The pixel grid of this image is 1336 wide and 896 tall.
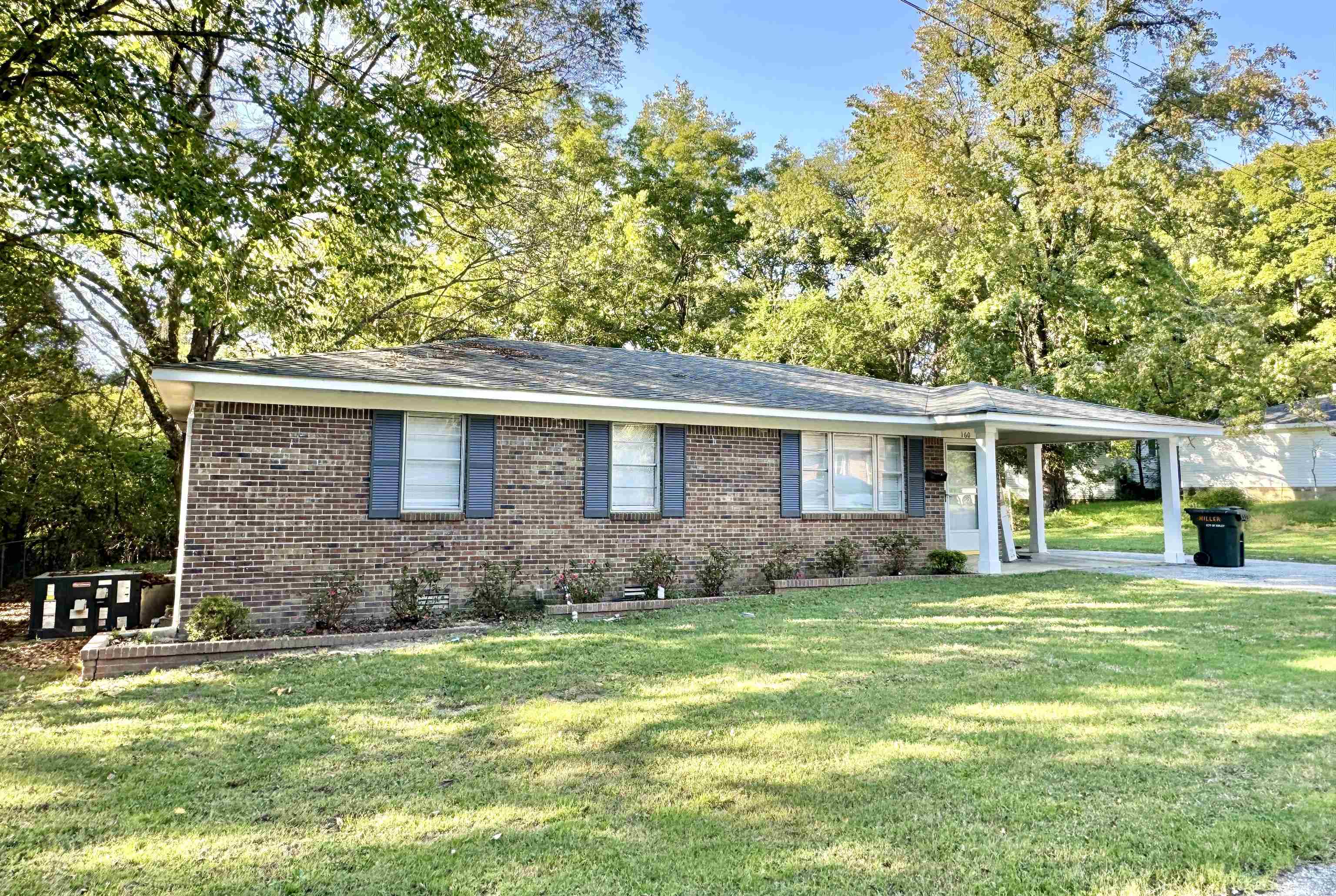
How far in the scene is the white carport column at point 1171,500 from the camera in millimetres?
13461

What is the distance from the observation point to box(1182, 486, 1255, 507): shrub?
25.4 metres

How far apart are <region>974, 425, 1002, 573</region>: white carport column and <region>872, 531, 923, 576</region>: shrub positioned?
49.1 inches

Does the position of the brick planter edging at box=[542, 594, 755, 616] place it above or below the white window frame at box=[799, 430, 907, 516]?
below

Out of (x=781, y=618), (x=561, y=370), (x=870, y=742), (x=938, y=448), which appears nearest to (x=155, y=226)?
(x=561, y=370)

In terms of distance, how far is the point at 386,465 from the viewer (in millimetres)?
9156

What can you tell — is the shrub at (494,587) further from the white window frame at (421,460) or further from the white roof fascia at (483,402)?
the white roof fascia at (483,402)

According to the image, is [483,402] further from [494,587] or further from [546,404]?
[494,587]

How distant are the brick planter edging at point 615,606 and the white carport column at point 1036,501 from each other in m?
9.04

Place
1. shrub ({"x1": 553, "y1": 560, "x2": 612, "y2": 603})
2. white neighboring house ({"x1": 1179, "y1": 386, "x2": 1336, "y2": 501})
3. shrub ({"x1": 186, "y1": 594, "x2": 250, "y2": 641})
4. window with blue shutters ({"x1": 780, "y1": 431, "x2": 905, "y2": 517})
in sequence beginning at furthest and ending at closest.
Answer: white neighboring house ({"x1": 1179, "y1": 386, "x2": 1336, "y2": 501}) < window with blue shutters ({"x1": 780, "y1": 431, "x2": 905, "y2": 517}) < shrub ({"x1": 553, "y1": 560, "x2": 612, "y2": 603}) < shrub ({"x1": 186, "y1": 594, "x2": 250, "y2": 641})

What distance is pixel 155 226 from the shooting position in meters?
8.62

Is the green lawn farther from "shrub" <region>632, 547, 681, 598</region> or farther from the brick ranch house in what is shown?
"shrub" <region>632, 547, 681, 598</region>

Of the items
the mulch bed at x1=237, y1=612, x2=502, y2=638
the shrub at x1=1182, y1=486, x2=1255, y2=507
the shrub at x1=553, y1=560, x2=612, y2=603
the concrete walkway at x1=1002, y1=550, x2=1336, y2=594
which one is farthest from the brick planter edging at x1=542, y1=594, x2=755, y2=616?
the shrub at x1=1182, y1=486, x2=1255, y2=507

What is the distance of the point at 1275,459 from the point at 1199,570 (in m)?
21.8

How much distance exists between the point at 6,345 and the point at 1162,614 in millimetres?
16588
